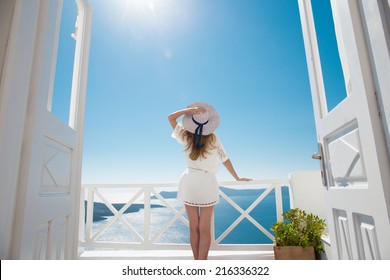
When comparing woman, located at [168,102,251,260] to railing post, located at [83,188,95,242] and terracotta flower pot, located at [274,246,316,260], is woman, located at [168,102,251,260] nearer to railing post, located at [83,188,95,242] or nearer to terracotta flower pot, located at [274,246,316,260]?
terracotta flower pot, located at [274,246,316,260]

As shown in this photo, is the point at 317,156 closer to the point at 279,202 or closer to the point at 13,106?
the point at 13,106

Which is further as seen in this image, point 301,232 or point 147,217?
point 147,217

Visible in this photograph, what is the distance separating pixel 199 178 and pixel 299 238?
3.97ft

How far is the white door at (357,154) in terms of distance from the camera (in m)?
0.70

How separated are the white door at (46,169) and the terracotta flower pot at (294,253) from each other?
181 centimetres

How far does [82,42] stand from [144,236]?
7.98 ft

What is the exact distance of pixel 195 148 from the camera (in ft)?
6.40

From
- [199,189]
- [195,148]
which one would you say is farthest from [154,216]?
[195,148]

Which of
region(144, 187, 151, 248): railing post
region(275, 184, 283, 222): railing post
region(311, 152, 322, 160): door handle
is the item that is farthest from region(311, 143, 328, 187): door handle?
region(144, 187, 151, 248): railing post

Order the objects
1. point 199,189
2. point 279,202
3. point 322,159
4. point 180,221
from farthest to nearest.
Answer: point 180,221 → point 279,202 → point 199,189 → point 322,159

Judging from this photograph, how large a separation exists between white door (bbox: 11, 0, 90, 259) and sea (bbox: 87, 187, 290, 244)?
1319 mm

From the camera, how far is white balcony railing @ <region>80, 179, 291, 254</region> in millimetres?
2701
